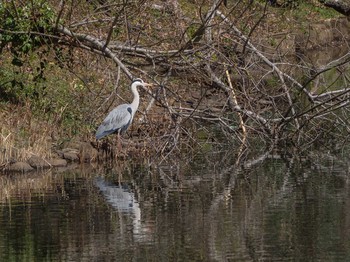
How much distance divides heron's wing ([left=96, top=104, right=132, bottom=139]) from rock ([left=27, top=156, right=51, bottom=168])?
1251 millimetres

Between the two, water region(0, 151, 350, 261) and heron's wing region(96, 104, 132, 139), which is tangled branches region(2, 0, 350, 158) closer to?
heron's wing region(96, 104, 132, 139)

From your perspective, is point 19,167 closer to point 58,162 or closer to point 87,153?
point 58,162

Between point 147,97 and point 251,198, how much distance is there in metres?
7.89

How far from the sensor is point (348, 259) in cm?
1003

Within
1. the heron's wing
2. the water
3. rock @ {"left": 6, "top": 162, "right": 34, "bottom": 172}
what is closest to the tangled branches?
the heron's wing

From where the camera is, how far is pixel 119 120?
1852 cm

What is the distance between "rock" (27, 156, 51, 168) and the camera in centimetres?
1750

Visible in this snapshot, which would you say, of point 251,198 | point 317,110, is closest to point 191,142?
point 317,110

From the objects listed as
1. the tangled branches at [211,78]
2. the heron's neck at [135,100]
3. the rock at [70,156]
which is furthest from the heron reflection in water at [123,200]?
the heron's neck at [135,100]

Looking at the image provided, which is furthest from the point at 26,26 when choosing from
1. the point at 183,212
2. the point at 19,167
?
the point at 183,212

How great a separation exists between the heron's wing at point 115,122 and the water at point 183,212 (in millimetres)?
848

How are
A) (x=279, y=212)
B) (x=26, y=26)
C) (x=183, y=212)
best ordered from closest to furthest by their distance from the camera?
1. (x=279, y=212)
2. (x=183, y=212)
3. (x=26, y=26)

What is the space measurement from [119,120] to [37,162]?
72.2 inches

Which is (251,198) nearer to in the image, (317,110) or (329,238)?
(329,238)
